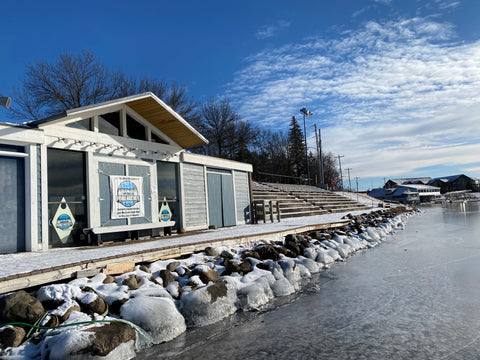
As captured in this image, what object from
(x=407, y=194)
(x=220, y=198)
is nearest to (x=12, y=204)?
(x=220, y=198)

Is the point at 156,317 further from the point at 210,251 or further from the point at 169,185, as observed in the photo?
the point at 169,185

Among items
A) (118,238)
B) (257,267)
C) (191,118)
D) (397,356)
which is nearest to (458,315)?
(397,356)

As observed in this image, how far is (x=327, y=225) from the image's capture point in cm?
1194

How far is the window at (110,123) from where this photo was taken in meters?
9.05

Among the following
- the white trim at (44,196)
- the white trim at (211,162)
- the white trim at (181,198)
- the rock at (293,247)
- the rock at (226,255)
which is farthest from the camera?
the white trim at (211,162)

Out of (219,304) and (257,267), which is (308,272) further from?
(219,304)

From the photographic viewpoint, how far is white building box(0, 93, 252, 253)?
7.18m

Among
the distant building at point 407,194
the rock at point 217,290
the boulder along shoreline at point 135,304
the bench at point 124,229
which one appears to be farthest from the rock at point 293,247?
the distant building at point 407,194

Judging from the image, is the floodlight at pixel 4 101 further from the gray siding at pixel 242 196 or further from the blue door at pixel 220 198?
the gray siding at pixel 242 196

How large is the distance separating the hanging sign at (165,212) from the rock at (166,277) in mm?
5104

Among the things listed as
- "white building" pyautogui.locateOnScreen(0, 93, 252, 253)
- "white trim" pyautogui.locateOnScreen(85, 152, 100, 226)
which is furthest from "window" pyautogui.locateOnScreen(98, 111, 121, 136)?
"white trim" pyautogui.locateOnScreen(85, 152, 100, 226)

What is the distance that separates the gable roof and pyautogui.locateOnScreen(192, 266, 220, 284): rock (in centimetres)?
523

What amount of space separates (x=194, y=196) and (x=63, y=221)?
14.4 feet

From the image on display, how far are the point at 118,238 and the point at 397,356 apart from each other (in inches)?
298
